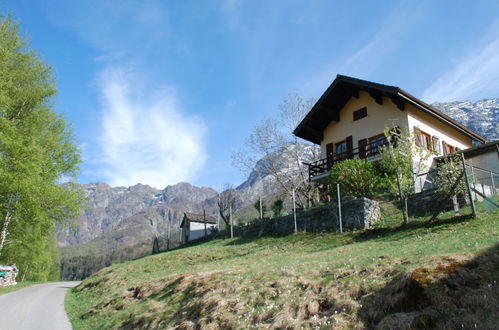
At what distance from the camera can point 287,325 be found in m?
7.38

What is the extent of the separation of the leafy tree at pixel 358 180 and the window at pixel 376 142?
4.62 m

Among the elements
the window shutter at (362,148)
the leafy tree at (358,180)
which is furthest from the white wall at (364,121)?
the leafy tree at (358,180)

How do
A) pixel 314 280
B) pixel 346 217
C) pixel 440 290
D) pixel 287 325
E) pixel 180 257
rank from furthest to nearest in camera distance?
pixel 180 257
pixel 346 217
pixel 314 280
pixel 287 325
pixel 440 290

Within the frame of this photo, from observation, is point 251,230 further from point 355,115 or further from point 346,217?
→ point 355,115

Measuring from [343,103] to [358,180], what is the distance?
39.0 ft

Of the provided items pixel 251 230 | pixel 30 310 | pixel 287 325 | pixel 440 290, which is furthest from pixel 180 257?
pixel 440 290

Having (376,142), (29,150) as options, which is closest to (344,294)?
(29,150)

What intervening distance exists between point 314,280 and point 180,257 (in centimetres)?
1618

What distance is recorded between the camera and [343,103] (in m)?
33.4

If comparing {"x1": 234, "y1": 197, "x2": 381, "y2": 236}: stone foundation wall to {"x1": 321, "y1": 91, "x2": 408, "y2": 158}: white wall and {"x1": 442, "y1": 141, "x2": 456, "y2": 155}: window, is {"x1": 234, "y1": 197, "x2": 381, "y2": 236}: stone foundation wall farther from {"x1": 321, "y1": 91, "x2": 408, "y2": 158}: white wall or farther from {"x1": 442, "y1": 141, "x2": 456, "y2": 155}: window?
A: {"x1": 442, "y1": 141, "x2": 456, "y2": 155}: window

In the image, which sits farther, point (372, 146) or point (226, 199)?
point (226, 199)

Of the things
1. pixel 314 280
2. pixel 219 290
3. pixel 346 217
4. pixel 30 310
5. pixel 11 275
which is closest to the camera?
pixel 314 280

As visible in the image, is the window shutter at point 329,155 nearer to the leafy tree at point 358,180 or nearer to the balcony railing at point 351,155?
the balcony railing at point 351,155

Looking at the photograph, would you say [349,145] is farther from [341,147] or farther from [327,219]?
[327,219]
